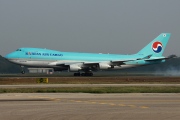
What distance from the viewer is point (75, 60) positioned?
2788 inches

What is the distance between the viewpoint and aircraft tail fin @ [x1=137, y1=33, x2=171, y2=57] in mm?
80312

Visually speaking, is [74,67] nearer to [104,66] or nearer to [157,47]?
[104,66]

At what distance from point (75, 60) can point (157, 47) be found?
19.7m

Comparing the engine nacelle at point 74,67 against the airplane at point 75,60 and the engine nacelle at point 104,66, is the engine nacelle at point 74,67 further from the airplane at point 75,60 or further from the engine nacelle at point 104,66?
the engine nacelle at point 104,66

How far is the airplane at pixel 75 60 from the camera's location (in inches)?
2682

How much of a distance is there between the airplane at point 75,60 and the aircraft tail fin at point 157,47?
2.79m

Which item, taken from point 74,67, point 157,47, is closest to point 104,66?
point 74,67

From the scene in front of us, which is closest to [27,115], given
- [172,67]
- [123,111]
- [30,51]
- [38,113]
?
[38,113]

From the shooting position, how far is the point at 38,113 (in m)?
15.9

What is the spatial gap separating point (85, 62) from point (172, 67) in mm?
28895

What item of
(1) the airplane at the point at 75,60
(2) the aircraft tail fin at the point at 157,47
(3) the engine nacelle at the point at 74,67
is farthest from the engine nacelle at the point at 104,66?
(2) the aircraft tail fin at the point at 157,47

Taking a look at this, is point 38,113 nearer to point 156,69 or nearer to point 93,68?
point 93,68

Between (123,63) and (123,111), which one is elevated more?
(123,63)

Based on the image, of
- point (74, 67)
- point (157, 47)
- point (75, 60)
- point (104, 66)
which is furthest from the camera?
point (157, 47)
